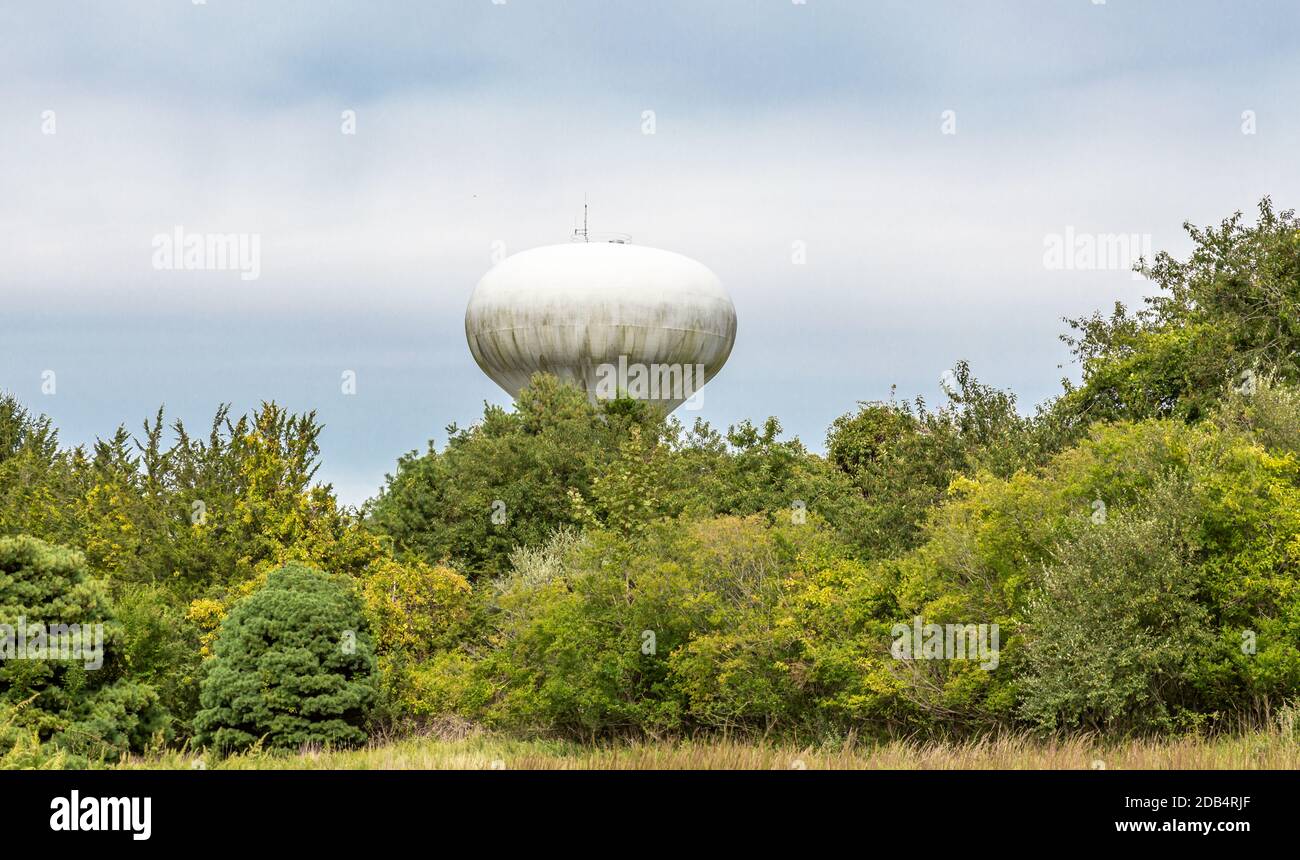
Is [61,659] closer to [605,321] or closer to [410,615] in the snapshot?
[410,615]

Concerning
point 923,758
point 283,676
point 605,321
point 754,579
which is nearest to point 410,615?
point 283,676

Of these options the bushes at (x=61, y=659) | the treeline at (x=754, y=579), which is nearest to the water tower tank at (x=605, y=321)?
the treeline at (x=754, y=579)

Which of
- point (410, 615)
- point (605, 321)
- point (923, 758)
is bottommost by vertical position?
point (923, 758)

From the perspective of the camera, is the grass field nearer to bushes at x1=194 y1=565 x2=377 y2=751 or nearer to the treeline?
the treeline

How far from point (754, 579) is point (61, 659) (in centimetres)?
1222

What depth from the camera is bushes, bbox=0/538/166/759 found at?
22.1 m

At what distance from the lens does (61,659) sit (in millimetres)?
22844

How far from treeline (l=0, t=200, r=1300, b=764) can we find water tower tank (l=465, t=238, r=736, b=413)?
73.9 ft

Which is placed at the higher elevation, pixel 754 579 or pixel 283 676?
pixel 754 579

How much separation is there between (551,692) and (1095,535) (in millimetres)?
10916

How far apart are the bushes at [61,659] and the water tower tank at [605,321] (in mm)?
38862
